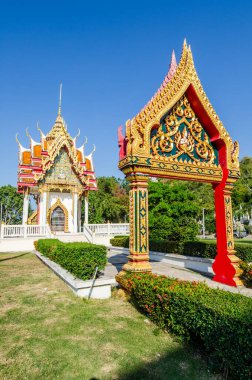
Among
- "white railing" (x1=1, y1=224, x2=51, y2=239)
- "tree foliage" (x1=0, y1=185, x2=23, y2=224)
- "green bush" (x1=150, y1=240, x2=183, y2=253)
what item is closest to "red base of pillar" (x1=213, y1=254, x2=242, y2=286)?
"green bush" (x1=150, y1=240, x2=183, y2=253)

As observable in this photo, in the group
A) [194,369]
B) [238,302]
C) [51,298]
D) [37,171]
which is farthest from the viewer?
[37,171]

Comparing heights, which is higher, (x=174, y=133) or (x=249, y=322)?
(x=174, y=133)

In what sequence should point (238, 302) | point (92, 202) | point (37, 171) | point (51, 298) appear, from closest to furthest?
point (238, 302), point (51, 298), point (37, 171), point (92, 202)

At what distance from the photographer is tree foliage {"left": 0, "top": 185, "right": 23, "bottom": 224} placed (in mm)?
57844

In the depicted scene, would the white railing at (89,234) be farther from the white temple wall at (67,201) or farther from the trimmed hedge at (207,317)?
the trimmed hedge at (207,317)

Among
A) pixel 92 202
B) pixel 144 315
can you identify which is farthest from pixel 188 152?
pixel 92 202

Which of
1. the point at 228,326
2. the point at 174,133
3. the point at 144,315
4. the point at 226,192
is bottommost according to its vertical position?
the point at 144,315

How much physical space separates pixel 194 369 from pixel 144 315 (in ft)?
6.80

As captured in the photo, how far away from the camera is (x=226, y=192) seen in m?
8.30

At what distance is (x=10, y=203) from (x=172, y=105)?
58.3 metres

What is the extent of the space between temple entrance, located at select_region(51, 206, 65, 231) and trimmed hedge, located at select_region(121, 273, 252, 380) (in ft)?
69.5

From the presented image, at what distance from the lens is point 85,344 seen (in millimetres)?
4086

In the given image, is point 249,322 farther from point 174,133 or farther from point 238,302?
point 174,133

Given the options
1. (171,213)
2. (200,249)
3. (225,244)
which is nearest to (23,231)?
(171,213)
